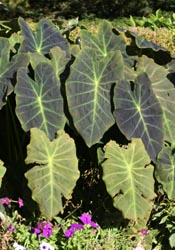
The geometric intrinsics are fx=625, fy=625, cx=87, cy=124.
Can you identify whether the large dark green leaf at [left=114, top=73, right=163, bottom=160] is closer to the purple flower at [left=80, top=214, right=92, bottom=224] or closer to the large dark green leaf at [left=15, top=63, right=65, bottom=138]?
the large dark green leaf at [left=15, top=63, right=65, bottom=138]

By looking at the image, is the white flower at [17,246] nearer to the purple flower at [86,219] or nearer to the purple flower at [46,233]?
the purple flower at [46,233]

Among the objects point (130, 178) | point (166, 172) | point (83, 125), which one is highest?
point (83, 125)

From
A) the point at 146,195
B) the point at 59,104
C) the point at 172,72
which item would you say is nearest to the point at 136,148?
the point at 146,195

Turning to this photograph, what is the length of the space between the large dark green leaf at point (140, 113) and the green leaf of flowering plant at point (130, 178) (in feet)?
0.33

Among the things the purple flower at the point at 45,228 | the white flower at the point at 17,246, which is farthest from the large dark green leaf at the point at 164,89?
the white flower at the point at 17,246

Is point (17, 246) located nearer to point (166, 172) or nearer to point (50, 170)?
point (50, 170)

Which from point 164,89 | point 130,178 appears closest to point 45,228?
point 130,178

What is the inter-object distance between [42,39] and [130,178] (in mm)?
1148

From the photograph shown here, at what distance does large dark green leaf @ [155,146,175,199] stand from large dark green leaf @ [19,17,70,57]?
0.84m

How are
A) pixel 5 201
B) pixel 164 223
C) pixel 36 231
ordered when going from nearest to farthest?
1. pixel 36 231
2. pixel 5 201
3. pixel 164 223

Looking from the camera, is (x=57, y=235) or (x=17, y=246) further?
(x=57, y=235)

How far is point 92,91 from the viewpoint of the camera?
3.44 meters

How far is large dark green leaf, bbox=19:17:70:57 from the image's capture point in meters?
3.76

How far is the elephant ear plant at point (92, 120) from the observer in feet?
10.5
